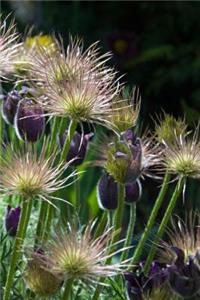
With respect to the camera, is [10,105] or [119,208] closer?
[119,208]

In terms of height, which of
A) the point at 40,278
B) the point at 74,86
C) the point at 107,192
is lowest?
the point at 40,278

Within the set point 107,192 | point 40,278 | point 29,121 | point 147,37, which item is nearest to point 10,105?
point 29,121

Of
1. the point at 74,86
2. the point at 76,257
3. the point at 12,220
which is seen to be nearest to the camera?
the point at 76,257

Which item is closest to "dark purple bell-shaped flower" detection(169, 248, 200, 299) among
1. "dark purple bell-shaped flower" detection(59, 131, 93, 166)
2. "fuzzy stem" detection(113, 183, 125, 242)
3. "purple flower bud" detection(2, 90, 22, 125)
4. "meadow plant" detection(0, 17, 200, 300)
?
"meadow plant" detection(0, 17, 200, 300)

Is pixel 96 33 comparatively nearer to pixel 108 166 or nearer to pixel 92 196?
pixel 92 196

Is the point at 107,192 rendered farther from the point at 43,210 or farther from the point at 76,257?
the point at 76,257

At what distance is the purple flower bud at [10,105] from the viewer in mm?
1134

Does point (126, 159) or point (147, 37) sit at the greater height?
point (147, 37)

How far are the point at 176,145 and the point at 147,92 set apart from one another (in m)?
2.40

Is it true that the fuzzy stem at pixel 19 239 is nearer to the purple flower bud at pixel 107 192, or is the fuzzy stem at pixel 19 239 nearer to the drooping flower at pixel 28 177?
the drooping flower at pixel 28 177

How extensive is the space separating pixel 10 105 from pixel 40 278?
1.13 feet

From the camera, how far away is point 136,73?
3459 millimetres

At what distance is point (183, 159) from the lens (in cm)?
99

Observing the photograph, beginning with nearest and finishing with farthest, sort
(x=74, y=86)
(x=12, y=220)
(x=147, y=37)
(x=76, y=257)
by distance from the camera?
(x=76, y=257) < (x=74, y=86) < (x=12, y=220) < (x=147, y=37)
